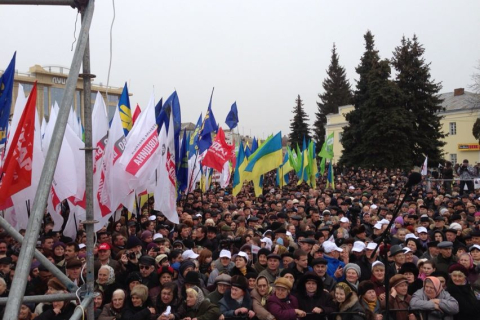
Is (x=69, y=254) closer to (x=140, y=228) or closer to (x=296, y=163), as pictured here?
(x=140, y=228)

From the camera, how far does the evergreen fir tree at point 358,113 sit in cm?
4044

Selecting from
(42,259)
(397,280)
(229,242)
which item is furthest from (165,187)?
(42,259)

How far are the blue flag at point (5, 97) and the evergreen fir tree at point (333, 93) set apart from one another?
61680 mm

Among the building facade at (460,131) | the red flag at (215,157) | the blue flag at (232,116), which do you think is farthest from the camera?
the building facade at (460,131)

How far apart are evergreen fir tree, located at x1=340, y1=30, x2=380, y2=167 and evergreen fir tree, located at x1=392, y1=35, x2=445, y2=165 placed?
280 cm

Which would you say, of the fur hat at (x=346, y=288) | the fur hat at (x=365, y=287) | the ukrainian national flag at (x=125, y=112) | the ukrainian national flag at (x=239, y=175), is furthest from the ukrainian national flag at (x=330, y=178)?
the fur hat at (x=346, y=288)

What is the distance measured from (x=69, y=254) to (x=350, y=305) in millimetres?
4678

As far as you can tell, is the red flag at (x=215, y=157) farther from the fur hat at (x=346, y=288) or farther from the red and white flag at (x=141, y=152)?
the fur hat at (x=346, y=288)

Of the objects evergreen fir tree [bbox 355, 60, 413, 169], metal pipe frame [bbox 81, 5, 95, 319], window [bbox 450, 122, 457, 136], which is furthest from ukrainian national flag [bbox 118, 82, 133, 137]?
window [bbox 450, 122, 457, 136]

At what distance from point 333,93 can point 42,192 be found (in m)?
70.5

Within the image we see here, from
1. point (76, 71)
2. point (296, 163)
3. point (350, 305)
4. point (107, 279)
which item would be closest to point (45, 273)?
point (107, 279)

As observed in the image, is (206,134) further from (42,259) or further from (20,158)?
(42,259)

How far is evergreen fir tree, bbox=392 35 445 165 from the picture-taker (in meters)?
39.3

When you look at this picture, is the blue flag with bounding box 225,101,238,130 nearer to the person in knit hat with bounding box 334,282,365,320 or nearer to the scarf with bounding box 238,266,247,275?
the scarf with bounding box 238,266,247,275
